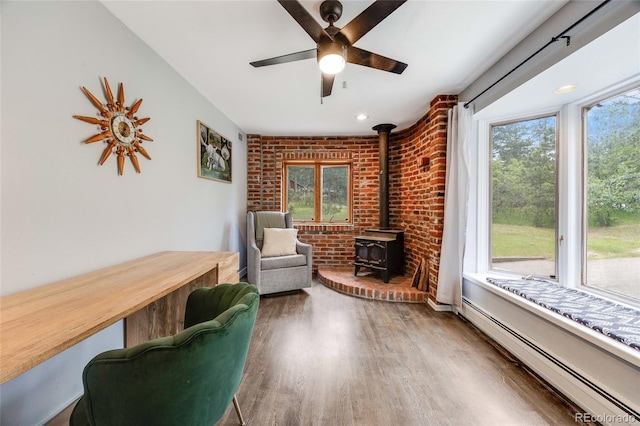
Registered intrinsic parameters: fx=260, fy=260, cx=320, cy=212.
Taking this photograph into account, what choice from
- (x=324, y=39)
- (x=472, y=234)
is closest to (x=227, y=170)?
(x=324, y=39)

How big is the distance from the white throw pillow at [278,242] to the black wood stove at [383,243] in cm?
94

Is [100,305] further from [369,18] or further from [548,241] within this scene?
[548,241]

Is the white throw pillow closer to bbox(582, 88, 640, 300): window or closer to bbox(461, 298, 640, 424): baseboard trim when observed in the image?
bbox(461, 298, 640, 424): baseboard trim

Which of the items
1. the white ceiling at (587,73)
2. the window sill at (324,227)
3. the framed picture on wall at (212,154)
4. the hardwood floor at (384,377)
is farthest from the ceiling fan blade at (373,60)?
the window sill at (324,227)

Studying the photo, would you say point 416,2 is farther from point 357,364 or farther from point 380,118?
point 357,364

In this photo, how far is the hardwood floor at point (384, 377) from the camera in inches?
56.1

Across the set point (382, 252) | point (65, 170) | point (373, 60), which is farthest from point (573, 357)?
point (65, 170)

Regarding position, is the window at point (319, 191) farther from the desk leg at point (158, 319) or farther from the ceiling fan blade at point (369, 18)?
the ceiling fan blade at point (369, 18)

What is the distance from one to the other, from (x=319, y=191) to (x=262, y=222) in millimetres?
1225

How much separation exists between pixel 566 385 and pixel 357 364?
49.2 inches

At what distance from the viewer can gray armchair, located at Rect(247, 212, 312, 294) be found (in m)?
3.24

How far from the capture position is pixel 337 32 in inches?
57.7

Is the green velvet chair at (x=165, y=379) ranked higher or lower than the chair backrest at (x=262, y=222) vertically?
lower

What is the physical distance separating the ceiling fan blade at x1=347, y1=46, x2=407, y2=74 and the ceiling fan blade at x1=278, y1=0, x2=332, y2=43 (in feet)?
0.74
